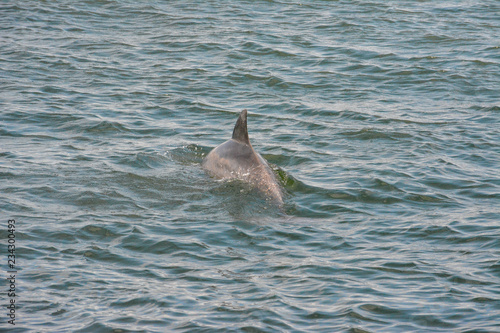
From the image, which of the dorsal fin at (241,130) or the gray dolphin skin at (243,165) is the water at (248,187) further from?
the dorsal fin at (241,130)

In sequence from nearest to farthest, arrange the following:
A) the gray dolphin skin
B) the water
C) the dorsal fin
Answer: the water → the gray dolphin skin → the dorsal fin

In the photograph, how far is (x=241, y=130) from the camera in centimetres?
1141

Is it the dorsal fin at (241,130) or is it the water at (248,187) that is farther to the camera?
the dorsal fin at (241,130)

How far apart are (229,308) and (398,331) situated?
1815 mm

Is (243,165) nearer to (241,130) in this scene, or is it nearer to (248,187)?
(248,187)

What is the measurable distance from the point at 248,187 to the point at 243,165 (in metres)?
0.45

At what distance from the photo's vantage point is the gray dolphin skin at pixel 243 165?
1102cm

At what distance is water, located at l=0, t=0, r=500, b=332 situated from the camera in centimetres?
793

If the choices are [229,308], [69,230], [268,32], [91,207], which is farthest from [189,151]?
[268,32]

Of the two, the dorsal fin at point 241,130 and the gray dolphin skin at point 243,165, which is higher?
the dorsal fin at point 241,130

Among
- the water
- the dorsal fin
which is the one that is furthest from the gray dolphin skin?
the water

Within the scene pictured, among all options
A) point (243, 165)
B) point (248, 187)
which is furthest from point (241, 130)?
point (248, 187)

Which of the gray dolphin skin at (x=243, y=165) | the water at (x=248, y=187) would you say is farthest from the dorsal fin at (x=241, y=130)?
the water at (x=248, y=187)

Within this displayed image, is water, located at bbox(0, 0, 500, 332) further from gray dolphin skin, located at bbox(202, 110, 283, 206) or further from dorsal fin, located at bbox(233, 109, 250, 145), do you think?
dorsal fin, located at bbox(233, 109, 250, 145)
